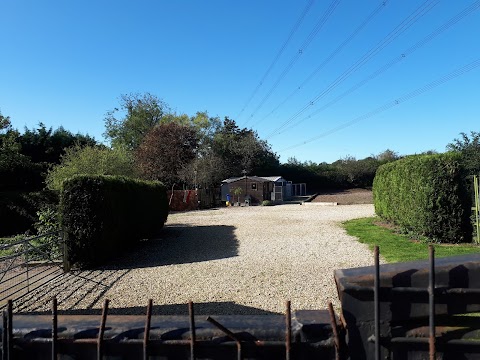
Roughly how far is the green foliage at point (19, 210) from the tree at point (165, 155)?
63.2ft

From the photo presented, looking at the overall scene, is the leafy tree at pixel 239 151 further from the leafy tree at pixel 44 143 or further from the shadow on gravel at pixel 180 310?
the shadow on gravel at pixel 180 310

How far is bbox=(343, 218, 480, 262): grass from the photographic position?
923cm

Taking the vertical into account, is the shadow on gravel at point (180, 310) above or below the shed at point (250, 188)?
below

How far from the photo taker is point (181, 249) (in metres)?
11.8

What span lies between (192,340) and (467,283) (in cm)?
85

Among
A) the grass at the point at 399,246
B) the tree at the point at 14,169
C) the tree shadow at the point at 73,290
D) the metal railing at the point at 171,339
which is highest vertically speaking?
the tree at the point at 14,169

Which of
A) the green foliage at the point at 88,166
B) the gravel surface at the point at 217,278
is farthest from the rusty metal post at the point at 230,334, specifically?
the green foliage at the point at 88,166

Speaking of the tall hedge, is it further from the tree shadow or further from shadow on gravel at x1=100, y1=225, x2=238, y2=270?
the tree shadow

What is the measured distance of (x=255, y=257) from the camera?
991 centimetres

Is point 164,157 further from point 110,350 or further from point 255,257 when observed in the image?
point 110,350

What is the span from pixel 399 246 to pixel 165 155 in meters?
31.6

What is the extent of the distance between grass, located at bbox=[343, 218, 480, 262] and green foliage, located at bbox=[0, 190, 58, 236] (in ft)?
47.4

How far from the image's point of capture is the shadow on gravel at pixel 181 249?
9930 mm

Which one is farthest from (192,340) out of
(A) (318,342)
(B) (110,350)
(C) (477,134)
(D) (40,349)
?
(C) (477,134)
